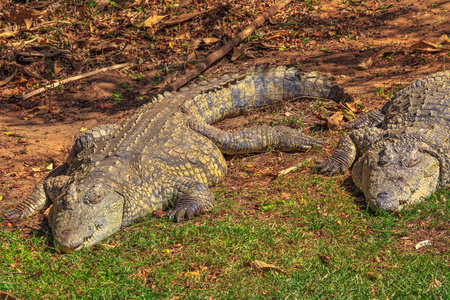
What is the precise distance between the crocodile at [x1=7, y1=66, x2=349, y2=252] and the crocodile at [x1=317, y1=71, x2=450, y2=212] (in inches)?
28.4

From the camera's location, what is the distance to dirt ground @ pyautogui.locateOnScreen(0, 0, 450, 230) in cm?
612

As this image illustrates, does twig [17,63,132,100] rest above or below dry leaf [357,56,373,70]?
above

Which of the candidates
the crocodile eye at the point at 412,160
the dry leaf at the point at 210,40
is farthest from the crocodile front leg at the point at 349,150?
the dry leaf at the point at 210,40

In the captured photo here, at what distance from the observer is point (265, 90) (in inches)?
259

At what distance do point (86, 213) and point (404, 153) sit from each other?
299cm

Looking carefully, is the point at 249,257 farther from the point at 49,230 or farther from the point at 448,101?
the point at 448,101

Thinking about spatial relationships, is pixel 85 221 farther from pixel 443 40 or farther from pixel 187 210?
pixel 443 40

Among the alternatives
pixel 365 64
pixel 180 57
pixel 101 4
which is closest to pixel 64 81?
pixel 180 57

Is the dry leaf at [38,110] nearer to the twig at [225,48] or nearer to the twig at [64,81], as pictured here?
the twig at [64,81]

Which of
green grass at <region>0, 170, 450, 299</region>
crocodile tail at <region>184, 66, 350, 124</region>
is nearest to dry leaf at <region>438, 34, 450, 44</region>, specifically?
crocodile tail at <region>184, 66, 350, 124</region>

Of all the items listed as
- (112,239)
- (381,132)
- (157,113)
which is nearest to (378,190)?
(381,132)

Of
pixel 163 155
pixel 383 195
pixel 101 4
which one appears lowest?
pixel 383 195

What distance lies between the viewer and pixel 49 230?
429cm

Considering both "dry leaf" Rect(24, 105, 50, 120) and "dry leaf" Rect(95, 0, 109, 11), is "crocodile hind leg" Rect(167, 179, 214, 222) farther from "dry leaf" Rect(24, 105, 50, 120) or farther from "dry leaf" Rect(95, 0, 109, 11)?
"dry leaf" Rect(95, 0, 109, 11)
